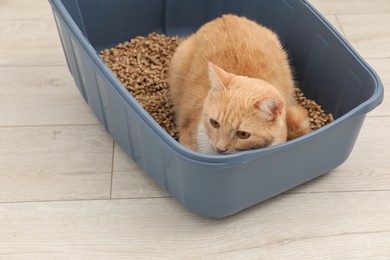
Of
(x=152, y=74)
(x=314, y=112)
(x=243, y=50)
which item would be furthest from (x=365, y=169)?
(x=152, y=74)

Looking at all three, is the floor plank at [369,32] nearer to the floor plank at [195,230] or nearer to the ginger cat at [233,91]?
the ginger cat at [233,91]

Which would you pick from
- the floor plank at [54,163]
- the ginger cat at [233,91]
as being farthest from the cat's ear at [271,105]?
the floor plank at [54,163]

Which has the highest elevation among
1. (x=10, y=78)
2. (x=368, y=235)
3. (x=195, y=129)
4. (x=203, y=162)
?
(x=203, y=162)

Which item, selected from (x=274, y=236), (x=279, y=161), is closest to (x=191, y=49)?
(x=279, y=161)

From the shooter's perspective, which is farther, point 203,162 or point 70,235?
point 70,235

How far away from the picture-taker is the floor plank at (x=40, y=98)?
1557mm

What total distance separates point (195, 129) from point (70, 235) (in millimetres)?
437

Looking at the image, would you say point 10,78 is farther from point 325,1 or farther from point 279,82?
point 325,1

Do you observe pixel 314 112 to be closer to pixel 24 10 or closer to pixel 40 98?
pixel 40 98

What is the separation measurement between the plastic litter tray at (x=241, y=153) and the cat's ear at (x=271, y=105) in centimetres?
8

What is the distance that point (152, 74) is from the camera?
1.64m

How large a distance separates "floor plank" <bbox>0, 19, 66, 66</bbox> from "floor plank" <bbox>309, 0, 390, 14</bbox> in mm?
1072

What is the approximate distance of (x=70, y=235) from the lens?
1271mm

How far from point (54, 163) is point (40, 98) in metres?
Answer: 0.29
